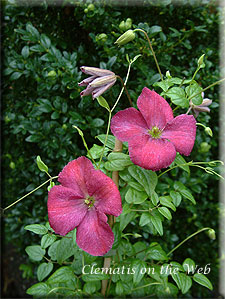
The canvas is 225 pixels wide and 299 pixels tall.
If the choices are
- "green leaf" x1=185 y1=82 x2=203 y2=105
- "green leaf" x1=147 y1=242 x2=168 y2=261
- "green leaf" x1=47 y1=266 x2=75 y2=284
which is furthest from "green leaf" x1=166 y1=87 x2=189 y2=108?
"green leaf" x1=47 y1=266 x2=75 y2=284

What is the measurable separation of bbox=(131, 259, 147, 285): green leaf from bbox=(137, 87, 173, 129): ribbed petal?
35 cm

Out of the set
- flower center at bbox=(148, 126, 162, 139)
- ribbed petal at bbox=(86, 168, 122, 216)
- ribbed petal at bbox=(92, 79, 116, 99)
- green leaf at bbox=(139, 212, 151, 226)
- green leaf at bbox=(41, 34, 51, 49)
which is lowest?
green leaf at bbox=(139, 212, 151, 226)

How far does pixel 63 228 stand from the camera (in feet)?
1.96

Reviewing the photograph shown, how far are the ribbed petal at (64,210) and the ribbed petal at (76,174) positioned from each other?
1 cm

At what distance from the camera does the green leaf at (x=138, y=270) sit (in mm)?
707

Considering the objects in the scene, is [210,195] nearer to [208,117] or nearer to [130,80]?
[208,117]

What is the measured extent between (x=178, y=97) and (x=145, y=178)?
0.20m

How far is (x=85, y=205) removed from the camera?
0.62 metres

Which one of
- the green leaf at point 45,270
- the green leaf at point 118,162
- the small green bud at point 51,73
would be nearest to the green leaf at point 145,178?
the green leaf at point 118,162

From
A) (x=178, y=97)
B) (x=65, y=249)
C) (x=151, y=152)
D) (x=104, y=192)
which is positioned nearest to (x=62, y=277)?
(x=65, y=249)

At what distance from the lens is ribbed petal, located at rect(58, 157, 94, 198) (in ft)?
1.97

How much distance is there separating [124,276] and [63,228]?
0.27 m

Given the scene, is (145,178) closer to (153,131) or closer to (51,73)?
(153,131)

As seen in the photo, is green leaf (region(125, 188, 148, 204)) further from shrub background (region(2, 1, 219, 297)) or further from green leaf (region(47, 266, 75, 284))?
shrub background (region(2, 1, 219, 297))
